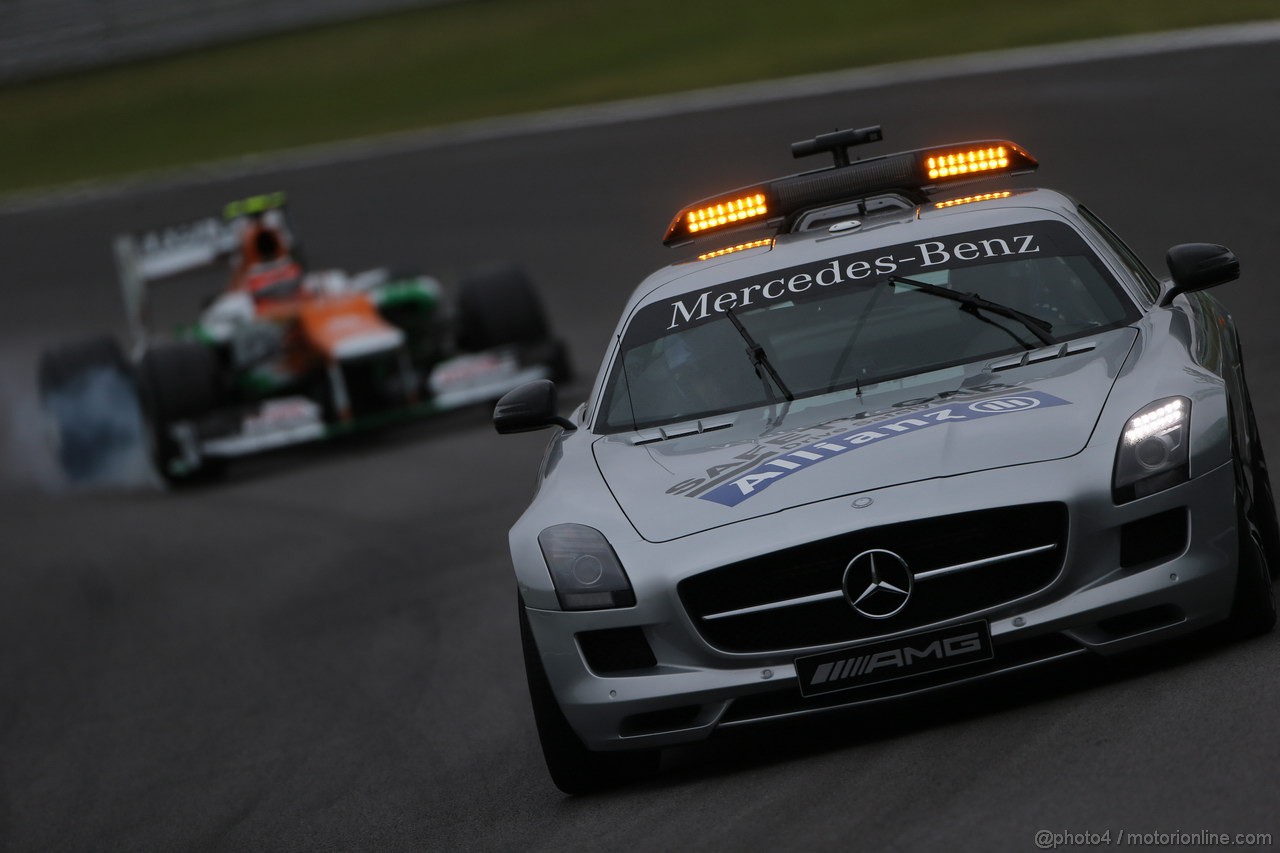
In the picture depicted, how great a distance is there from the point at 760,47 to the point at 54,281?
10.5 meters

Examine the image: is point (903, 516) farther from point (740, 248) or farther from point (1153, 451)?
point (740, 248)

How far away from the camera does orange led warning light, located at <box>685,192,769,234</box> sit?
6.89 metres

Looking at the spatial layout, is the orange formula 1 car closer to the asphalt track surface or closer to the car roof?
the asphalt track surface

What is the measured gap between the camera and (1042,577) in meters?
4.92

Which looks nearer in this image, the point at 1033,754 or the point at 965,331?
the point at 1033,754

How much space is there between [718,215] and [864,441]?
1.89 metres

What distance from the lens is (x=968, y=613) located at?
491 centimetres

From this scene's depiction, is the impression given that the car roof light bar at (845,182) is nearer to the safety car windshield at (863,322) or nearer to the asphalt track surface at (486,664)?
the safety car windshield at (863,322)

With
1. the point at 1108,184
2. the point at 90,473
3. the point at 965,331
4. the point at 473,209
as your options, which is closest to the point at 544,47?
the point at 473,209

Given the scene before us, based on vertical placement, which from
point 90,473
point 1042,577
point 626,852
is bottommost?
point 90,473

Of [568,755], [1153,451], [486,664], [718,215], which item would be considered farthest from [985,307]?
[486,664]

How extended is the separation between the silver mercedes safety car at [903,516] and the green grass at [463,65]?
59.3ft

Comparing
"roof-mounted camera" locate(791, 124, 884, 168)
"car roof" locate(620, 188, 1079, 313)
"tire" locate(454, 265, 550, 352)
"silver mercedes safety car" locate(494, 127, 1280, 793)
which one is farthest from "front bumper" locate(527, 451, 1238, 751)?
"tire" locate(454, 265, 550, 352)

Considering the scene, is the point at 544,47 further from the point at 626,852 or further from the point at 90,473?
the point at 626,852
